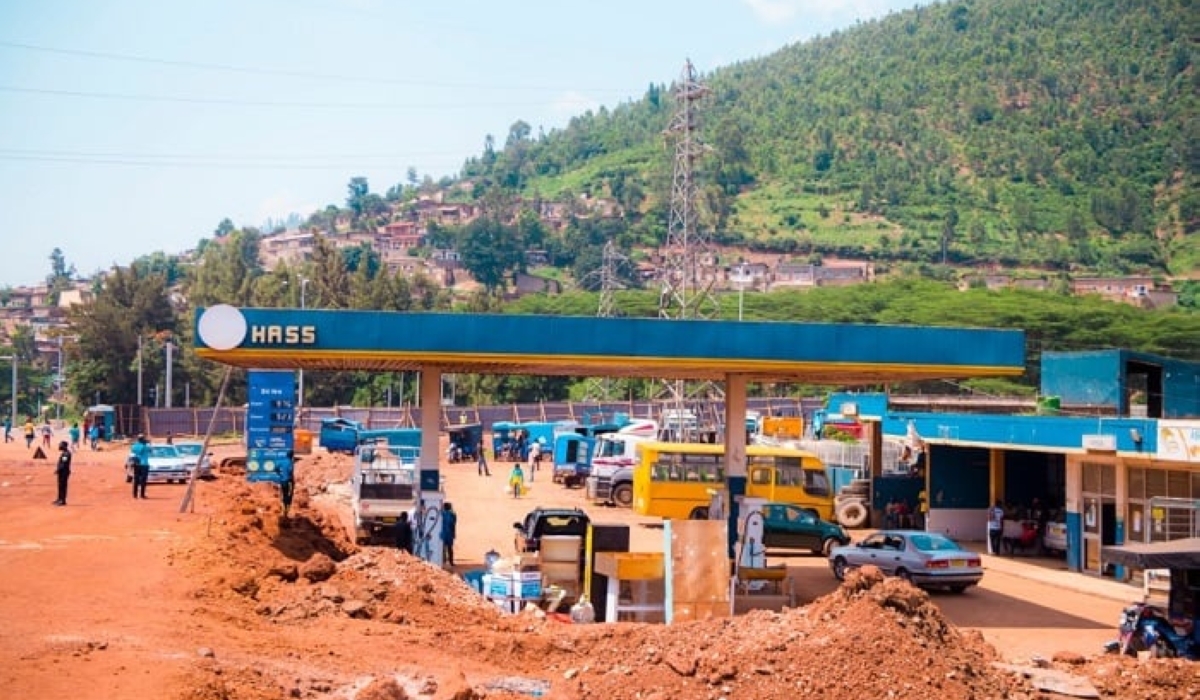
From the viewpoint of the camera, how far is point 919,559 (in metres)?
26.2

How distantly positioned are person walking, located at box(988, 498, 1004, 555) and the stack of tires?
239 inches

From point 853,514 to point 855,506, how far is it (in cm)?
25

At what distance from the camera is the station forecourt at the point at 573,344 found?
22.5 metres

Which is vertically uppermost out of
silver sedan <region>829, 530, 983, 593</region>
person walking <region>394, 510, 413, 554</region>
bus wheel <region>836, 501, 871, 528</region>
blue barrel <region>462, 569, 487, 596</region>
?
person walking <region>394, 510, 413, 554</region>

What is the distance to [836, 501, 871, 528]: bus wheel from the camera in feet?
129

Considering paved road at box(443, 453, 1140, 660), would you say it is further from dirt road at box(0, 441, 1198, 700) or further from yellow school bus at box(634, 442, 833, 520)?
yellow school bus at box(634, 442, 833, 520)

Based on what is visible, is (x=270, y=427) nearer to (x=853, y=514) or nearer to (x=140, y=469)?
(x=140, y=469)

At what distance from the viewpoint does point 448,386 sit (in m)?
105

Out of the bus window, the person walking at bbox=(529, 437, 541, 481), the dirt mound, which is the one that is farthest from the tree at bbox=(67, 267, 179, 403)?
the dirt mound

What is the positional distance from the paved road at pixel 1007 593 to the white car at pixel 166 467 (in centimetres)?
866

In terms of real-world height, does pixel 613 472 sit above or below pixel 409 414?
below

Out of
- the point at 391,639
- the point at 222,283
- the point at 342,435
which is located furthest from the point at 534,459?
the point at 222,283

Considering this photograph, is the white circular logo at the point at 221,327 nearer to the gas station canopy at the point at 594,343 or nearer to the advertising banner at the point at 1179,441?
the gas station canopy at the point at 594,343

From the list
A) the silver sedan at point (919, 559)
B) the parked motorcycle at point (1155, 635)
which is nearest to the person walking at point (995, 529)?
the silver sedan at point (919, 559)
